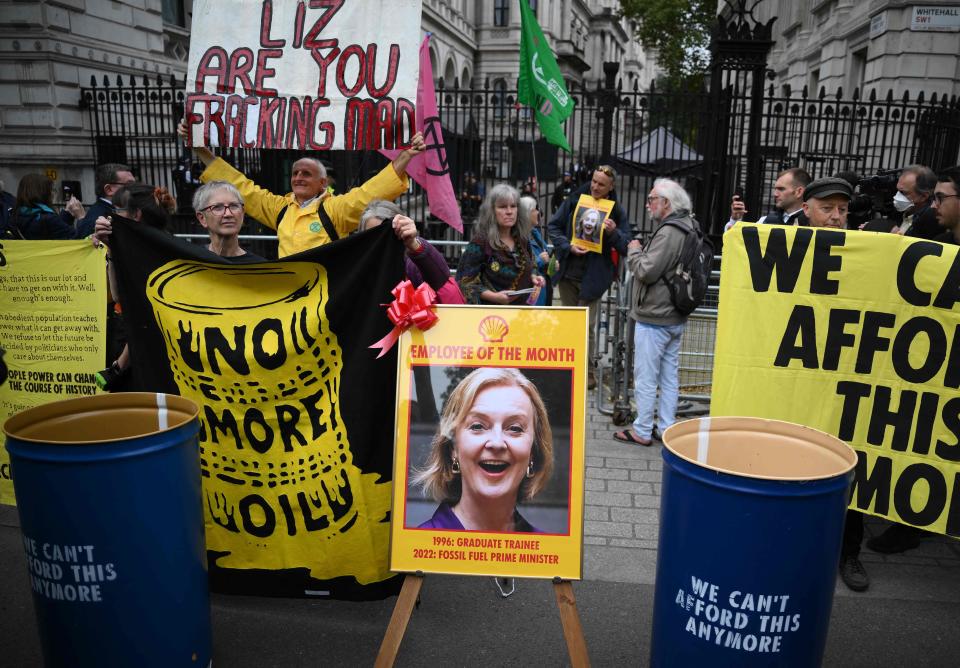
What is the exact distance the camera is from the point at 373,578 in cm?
352

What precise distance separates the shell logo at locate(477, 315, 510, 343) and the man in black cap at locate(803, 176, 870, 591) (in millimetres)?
2392

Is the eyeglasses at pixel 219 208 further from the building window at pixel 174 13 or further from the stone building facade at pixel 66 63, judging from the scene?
the building window at pixel 174 13

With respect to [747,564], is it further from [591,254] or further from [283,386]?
[591,254]

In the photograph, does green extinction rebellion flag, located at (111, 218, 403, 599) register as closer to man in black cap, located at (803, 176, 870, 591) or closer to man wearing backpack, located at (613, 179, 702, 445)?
man in black cap, located at (803, 176, 870, 591)

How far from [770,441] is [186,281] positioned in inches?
105

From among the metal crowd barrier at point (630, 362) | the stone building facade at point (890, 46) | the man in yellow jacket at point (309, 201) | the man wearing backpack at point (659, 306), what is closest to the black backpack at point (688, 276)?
the man wearing backpack at point (659, 306)

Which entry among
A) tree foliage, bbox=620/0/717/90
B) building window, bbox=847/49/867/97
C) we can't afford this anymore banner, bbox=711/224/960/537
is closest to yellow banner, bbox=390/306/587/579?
we can't afford this anymore banner, bbox=711/224/960/537

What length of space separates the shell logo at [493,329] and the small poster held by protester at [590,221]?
13.8 feet

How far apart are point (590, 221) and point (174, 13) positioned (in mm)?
18529

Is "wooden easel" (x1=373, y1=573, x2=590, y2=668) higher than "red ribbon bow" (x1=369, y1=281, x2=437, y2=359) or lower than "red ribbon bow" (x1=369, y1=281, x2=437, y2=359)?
lower

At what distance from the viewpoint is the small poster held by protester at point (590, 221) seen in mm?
6918

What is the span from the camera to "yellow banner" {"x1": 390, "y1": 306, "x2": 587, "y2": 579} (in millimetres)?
2816

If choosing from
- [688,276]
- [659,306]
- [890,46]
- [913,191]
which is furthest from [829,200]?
[890,46]

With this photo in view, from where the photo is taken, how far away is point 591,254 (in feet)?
23.3
